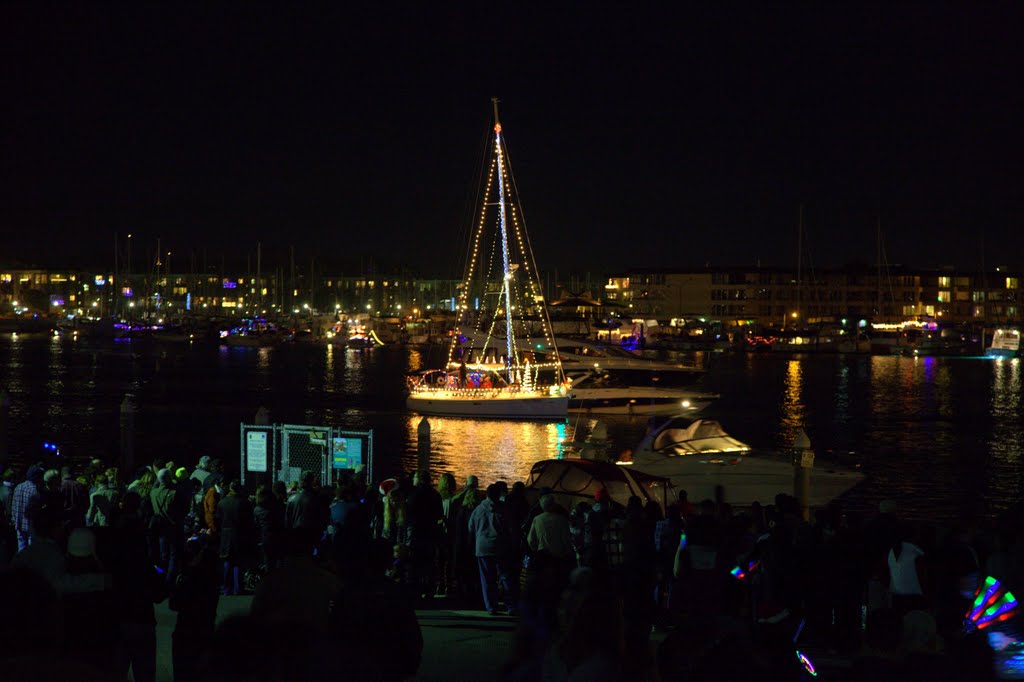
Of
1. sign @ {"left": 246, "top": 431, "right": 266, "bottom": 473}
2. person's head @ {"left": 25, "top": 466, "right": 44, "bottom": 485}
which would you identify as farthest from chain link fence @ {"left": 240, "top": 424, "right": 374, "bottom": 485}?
person's head @ {"left": 25, "top": 466, "right": 44, "bottom": 485}

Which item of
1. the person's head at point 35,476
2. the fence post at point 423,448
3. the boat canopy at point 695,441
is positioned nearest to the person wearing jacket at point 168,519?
the person's head at point 35,476

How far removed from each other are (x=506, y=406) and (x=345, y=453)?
109 ft

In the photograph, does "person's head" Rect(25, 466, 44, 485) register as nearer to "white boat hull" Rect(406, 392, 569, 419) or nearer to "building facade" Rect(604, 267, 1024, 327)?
"white boat hull" Rect(406, 392, 569, 419)

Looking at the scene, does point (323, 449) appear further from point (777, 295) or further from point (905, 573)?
point (777, 295)

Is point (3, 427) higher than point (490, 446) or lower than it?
higher

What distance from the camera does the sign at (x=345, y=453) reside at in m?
19.1

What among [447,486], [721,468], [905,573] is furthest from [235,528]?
[721,468]

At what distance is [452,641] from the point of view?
1055cm

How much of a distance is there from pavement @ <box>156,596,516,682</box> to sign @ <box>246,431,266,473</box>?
7209 mm

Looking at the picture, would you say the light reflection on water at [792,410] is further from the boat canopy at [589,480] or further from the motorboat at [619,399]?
the boat canopy at [589,480]

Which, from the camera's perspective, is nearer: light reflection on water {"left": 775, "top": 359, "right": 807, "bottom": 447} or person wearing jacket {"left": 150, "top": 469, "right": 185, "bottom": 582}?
person wearing jacket {"left": 150, "top": 469, "right": 185, "bottom": 582}

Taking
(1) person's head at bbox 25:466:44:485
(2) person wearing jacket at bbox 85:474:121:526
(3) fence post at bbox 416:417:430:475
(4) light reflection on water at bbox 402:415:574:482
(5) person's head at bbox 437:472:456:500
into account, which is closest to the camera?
(2) person wearing jacket at bbox 85:474:121:526

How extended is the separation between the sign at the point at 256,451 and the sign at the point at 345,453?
128cm

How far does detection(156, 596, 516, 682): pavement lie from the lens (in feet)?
30.4
